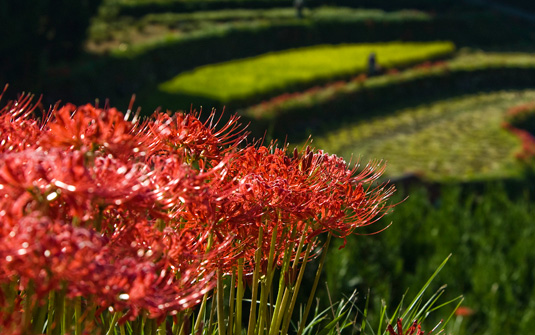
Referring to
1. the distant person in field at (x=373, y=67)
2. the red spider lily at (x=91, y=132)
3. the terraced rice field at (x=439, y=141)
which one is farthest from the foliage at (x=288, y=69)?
the red spider lily at (x=91, y=132)

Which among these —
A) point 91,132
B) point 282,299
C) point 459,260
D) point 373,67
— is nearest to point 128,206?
point 91,132

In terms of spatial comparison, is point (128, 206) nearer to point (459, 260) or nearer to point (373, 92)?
point (459, 260)

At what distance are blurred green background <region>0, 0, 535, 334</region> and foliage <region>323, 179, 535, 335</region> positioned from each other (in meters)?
0.02

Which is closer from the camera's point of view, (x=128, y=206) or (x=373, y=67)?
(x=128, y=206)

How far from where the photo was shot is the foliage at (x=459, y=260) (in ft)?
15.4

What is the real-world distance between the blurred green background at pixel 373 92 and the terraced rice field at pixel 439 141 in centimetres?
5

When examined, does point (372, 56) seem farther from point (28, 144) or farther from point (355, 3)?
point (28, 144)

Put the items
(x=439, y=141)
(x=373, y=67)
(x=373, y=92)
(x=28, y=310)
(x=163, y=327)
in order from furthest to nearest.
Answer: (x=373, y=67)
(x=373, y=92)
(x=439, y=141)
(x=163, y=327)
(x=28, y=310)

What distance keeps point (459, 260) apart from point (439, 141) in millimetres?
7613

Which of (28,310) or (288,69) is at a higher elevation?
(28,310)

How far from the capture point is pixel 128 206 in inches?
40.2

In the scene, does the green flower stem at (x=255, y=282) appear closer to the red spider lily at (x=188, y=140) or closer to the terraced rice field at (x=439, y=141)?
the red spider lily at (x=188, y=140)

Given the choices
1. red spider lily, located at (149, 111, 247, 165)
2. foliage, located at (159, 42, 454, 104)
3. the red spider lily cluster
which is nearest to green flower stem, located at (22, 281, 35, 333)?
the red spider lily cluster

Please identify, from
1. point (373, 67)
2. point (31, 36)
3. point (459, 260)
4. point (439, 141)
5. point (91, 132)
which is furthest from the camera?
point (373, 67)
